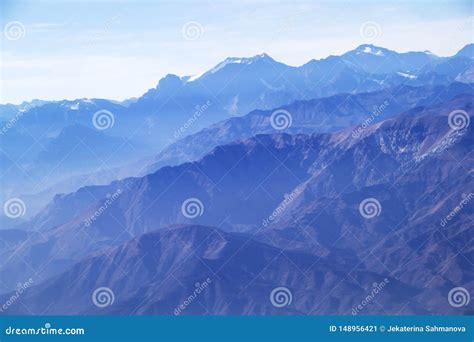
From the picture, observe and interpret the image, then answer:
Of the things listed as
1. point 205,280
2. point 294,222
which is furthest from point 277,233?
point 205,280

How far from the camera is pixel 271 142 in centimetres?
16312

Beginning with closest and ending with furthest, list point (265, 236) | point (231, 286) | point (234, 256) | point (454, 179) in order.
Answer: point (231, 286)
point (234, 256)
point (265, 236)
point (454, 179)

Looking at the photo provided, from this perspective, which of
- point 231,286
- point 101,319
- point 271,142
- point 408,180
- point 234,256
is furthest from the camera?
point 271,142

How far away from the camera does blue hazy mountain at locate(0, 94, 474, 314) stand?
90312mm

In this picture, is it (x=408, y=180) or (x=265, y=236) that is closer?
(x=265, y=236)

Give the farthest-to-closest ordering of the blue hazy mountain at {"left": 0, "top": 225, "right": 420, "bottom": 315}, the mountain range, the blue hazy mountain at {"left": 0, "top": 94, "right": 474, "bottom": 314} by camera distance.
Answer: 1. the blue hazy mountain at {"left": 0, "top": 94, "right": 474, "bottom": 314}
2. the mountain range
3. the blue hazy mountain at {"left": 0, "top": 225, "right": 420, "bottom": 315}

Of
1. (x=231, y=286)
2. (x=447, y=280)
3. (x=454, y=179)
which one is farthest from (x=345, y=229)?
(x=231, y=286)

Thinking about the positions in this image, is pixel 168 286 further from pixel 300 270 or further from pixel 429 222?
pixel 429 222


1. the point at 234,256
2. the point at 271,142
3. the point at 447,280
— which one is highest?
the point at 271,142

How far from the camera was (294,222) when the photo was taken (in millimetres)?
125375

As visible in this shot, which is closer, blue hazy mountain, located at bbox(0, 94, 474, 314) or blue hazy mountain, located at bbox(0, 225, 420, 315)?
blue hazy mountain, located at bbox(0, 225, 420, 315)

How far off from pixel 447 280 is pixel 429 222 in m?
24.0

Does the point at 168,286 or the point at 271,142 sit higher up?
the point at 271,142

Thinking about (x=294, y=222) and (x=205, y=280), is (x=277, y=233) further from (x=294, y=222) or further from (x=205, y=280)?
(x=205, y=280)
